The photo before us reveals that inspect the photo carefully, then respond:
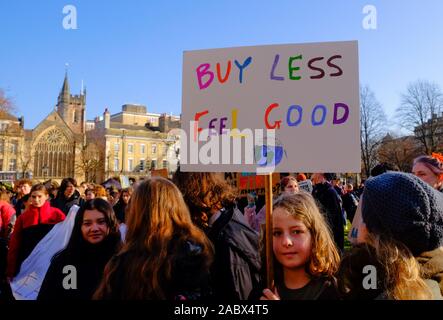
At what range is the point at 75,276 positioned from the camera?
2865mm

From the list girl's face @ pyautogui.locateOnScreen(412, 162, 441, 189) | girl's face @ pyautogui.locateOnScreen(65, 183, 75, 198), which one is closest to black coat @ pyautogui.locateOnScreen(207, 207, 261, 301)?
girl's face @ pyautogui.locateOnScreen(412, 162, 441, 189)

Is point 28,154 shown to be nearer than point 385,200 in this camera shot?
No

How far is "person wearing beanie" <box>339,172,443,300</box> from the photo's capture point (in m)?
1.81

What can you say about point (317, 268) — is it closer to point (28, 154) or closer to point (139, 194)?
point (139, 194)

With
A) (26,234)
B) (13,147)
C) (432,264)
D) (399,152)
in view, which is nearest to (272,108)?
(432,264)

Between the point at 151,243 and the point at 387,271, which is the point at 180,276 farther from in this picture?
the point at 387,271

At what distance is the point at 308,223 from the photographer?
238cm

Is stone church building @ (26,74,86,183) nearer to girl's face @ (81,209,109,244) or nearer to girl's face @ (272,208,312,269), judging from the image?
girl's face @ (81,209,109,244)

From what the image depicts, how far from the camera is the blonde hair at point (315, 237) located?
230 cm

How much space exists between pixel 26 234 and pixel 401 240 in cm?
447

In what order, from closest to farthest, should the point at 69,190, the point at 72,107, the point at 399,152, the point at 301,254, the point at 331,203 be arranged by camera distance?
the point at 301,254
the point at 331,203
the point at 69,190
the point at 399,152
the point at 72,107
